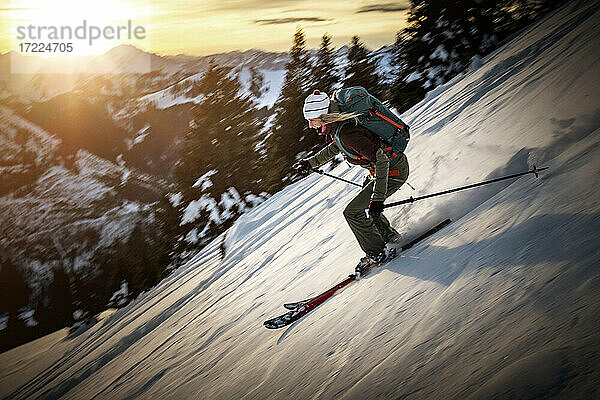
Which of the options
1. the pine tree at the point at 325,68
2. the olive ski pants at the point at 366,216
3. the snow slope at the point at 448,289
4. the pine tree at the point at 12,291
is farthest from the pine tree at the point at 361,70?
the pine tree at the point at 12,291

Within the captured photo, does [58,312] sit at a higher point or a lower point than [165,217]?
lower

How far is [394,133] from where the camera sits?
4.52 m

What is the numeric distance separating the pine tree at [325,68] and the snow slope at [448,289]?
785 inches

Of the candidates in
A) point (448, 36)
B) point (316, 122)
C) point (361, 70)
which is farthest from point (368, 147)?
point (361, 70)

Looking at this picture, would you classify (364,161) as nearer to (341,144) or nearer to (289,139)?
(341,144)

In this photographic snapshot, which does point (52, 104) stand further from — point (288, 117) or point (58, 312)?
point (288, 117)

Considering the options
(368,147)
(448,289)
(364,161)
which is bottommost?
(448,289)

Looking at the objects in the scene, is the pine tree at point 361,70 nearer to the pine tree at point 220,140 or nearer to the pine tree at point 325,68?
the pine tree at point 325,68

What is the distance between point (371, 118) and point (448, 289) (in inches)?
81.9

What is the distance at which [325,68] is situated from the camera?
30453mm

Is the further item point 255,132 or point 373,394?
point 255,132

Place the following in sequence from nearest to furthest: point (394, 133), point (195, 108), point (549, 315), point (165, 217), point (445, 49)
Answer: point (549, 315)
point (394, 133)
point (445, 49)
point (165, 217)
point (195, 108)

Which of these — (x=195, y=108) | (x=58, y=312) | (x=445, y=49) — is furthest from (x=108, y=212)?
(x=445, y=49)

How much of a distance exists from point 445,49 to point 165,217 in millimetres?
23912
